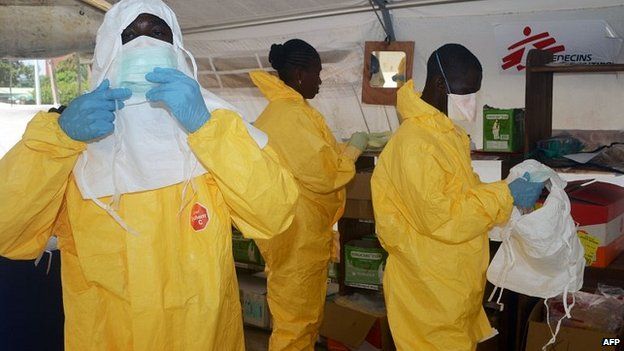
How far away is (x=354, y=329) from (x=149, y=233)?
6.11 feet

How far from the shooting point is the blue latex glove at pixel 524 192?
1.97 m

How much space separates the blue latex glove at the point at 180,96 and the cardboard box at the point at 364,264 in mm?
1951

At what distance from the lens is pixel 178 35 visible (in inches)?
60.3

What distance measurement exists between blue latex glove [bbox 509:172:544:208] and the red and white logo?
108 centimetres

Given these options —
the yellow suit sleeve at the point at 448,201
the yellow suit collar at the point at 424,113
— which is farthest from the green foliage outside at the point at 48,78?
the yellow suit sleeve at the point at 448,201

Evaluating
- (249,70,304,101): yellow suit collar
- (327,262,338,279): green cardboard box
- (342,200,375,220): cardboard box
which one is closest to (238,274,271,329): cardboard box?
(327,262,338,279): green cardboard box

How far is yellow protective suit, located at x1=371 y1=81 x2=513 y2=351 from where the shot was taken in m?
1.84

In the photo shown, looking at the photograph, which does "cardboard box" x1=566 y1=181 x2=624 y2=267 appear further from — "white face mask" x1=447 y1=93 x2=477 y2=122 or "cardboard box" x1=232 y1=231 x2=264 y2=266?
"cardboard box" x1=232 y1=231 x2=264 y2=266

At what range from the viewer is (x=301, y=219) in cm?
284

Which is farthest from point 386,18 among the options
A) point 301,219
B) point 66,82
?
point 66,82

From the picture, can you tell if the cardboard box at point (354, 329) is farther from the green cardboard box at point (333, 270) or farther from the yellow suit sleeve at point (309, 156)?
the yellow suit sleeve at point (309, 156)

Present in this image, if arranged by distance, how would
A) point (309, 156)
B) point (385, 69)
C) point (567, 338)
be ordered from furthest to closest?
1. point (385, 69)
2. point (309, 156)
3. point (567, 338)

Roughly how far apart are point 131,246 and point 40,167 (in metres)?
0.28

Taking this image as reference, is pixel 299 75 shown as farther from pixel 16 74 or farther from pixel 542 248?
pixel 16 74
